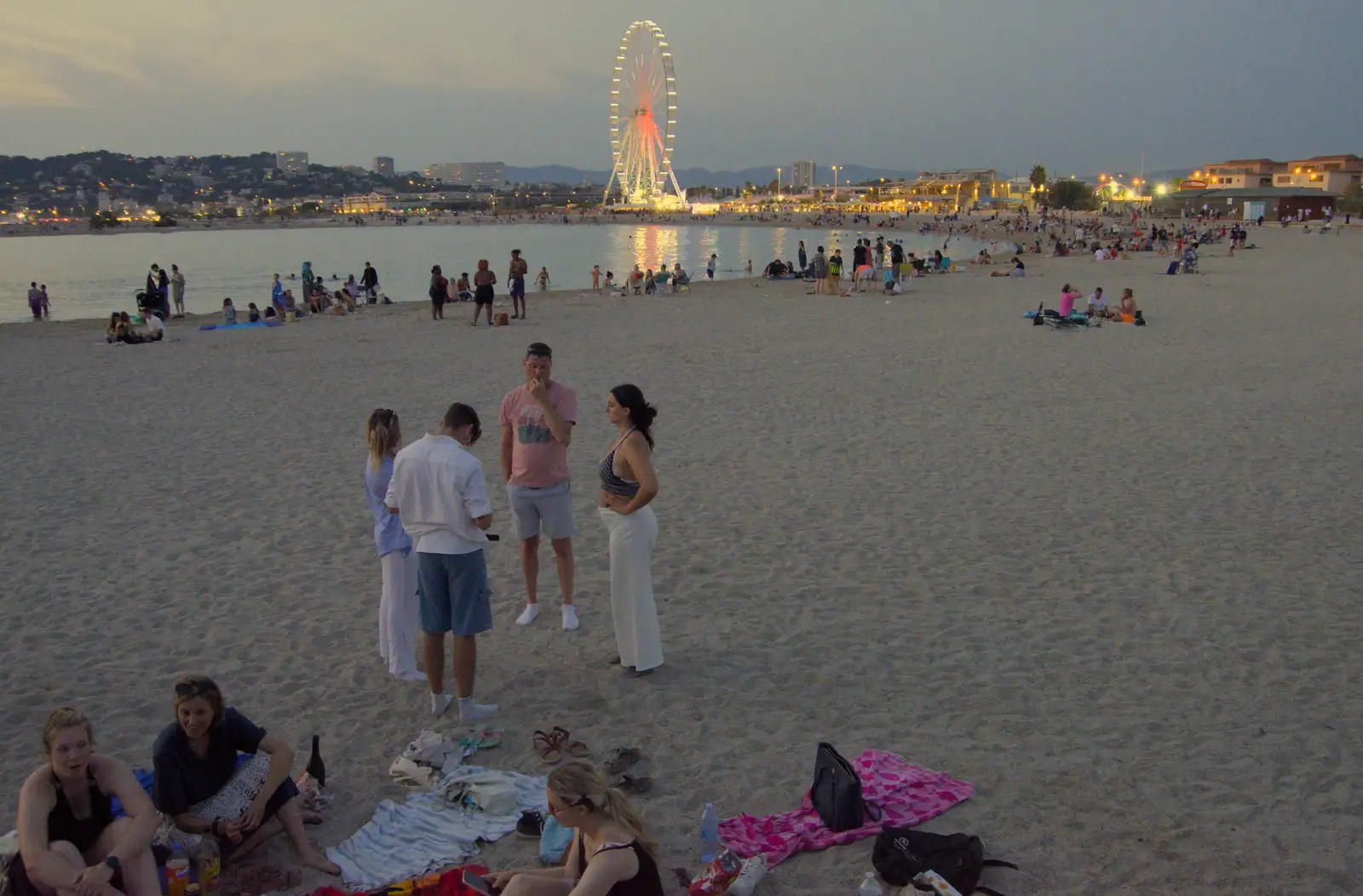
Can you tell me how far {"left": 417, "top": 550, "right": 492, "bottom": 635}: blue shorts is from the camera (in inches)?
183

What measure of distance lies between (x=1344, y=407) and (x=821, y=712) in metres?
9.89

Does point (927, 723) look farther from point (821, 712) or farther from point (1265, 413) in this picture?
point (1265, 413)

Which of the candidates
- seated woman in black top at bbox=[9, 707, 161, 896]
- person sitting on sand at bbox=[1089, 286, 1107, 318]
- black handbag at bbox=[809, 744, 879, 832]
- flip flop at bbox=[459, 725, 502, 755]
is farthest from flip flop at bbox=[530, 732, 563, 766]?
person sitting on sand at bbox=[1089, 286, 1107, 318]

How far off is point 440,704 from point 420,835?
3.32ft

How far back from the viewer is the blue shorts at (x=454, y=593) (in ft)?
15.2

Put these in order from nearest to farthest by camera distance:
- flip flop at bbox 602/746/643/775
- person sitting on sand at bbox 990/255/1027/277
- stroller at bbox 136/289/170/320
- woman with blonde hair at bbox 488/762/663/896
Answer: woman with blonde hair at bbox 488/762/663/896 < flip flop at bbox 602/746/643/775 < stroller at bbox 136/289/170/320 < person sitting on sand at bbox 990/255/1027/277

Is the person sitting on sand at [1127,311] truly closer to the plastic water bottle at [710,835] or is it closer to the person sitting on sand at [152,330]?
the plastic water bottle at [710,835]

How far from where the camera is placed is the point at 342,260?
7406 centimetres

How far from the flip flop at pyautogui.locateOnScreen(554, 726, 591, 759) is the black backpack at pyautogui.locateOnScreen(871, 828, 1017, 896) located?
141cm

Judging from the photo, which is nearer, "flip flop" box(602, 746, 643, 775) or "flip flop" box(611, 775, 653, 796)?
"flip flop" box(611, 775, 653, 796)

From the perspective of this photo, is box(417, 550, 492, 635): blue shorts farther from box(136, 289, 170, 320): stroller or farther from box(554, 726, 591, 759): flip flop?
box(136, 289, 170, 320): stroller

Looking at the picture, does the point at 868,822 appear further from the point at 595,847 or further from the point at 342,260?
the point at 342,260

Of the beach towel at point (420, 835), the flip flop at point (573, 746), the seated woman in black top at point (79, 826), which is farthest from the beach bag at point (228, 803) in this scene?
the flip flop at point (573, 746)

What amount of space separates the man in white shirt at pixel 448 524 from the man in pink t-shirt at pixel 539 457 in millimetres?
844
